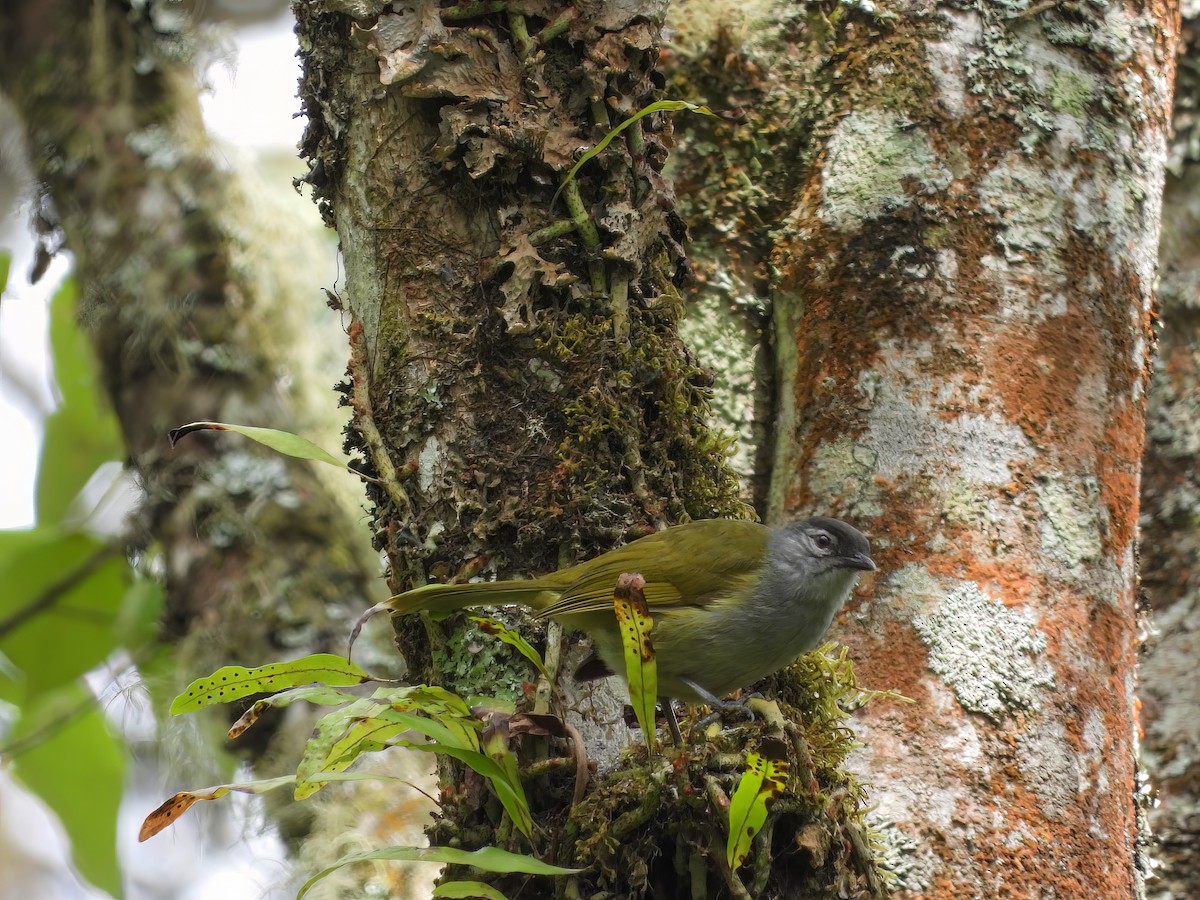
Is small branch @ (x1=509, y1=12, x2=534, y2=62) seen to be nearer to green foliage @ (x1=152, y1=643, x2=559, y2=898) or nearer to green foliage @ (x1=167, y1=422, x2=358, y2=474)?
green foliage @ (x1=167, y1=422, x2=358, y2=474)

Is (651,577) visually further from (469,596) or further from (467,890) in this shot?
(467,890)

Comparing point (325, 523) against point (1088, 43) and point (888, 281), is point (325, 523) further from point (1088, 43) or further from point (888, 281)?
point (1088, 43)

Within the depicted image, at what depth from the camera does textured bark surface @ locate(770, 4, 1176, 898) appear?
2.53 metres

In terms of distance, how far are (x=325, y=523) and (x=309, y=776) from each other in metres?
2.67

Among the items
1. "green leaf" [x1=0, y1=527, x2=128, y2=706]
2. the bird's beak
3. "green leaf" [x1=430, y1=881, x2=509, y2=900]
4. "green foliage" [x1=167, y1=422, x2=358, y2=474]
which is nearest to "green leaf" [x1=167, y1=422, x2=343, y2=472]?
"green foliage" [x1=167, y1=422, x2=358, y2=474]

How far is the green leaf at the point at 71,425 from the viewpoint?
162 inches

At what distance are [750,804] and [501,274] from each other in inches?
44.2

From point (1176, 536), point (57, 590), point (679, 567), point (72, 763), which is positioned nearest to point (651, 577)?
point (679, 567)

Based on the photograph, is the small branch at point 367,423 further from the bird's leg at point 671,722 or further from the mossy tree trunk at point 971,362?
the mossy tree trunk at point 971,362

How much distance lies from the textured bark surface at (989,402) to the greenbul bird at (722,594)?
0.27 meters

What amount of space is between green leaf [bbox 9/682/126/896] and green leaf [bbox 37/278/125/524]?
808 mm

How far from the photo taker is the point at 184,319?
458 centimetres

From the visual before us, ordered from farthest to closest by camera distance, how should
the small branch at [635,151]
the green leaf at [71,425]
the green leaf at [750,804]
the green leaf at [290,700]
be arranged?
1. the green leaf at [71,425]
2. the small branch at [635,151]
3. the green leaf at [290,700]
4. the green leaf at [750,804]

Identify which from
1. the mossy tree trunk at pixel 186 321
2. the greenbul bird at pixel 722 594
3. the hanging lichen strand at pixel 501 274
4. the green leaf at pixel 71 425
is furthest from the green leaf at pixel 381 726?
the green leaf at pixel 71 425
